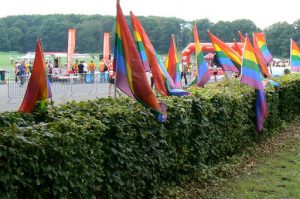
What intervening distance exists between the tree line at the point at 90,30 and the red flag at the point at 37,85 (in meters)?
10.9

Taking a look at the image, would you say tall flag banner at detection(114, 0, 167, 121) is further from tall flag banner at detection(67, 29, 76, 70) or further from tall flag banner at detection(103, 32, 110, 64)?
tall flag banner at detection(103, 32, 110, 64)

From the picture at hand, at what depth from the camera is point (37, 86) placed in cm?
543

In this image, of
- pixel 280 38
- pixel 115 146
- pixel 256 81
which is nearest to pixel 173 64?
pixel 256 81

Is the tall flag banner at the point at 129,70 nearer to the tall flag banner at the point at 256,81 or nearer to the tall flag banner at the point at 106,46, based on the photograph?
the tall flag banner at the point at 256,81

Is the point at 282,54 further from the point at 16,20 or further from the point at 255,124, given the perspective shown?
the point at 255,124

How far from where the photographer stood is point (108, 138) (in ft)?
17.7

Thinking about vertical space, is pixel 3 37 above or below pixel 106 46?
above

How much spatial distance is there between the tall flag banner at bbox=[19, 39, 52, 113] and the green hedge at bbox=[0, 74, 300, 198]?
0.15 meters

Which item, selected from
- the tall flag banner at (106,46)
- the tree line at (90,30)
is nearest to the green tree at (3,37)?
the tree line at (90,30)

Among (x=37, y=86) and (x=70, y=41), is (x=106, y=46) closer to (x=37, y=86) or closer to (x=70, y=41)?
(x=70, y=41)

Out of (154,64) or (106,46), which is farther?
(106,46)

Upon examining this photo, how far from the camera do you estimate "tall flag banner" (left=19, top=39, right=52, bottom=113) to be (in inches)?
212

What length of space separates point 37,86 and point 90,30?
125 feet

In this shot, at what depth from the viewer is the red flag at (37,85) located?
17.7ft
